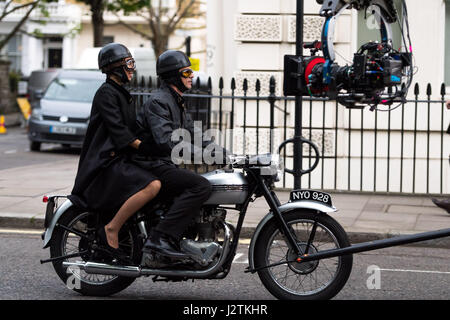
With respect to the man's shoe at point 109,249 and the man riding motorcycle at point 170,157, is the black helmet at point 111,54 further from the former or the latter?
the man's shoe at point 109,249

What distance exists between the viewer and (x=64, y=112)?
20.8 metres

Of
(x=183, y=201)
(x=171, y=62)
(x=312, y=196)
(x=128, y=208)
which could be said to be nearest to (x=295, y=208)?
(x=312, y=196)

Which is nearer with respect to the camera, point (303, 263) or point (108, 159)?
point (303, 263)

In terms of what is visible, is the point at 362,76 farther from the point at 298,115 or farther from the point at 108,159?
the point at 108,159

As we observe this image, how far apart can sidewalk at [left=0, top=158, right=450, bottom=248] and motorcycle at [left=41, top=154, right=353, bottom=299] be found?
0.90m

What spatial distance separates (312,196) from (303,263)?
0.44m

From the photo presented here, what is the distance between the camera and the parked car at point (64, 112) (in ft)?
67.0

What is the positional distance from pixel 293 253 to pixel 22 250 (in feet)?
10.4

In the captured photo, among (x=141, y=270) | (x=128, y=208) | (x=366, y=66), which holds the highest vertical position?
(x=366, y=66)

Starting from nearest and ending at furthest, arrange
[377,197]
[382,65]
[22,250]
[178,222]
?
[178,222]
[382,65]
[22,250]
[377,197]

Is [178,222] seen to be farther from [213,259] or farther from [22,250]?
[22,250]

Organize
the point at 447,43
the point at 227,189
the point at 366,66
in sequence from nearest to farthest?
the point at 227,189
the point at 366,66
the point at 447,43
